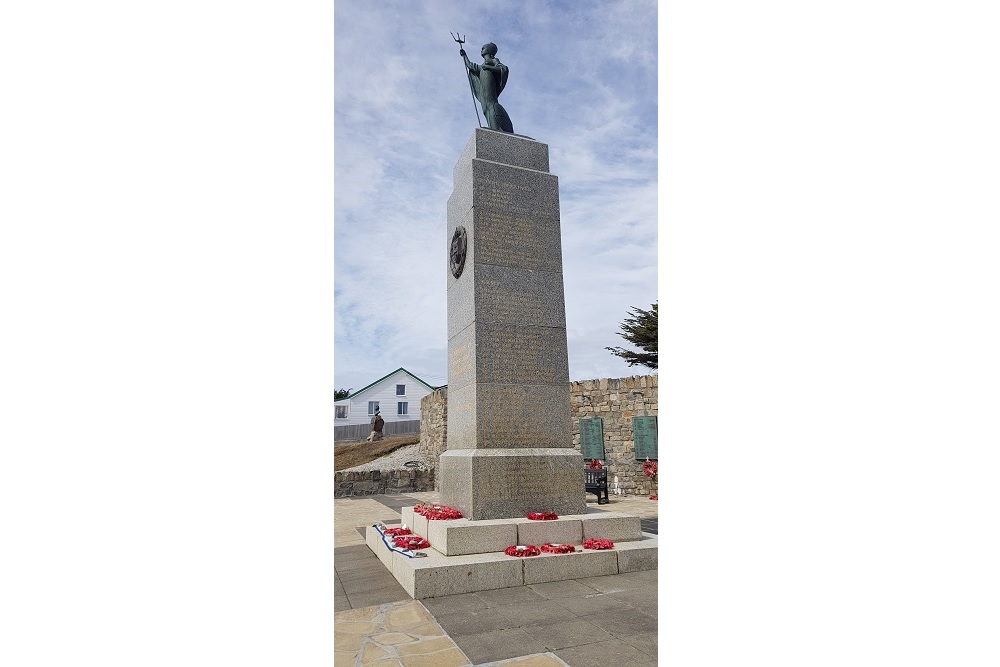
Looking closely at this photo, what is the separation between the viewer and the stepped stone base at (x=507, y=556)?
171 inches

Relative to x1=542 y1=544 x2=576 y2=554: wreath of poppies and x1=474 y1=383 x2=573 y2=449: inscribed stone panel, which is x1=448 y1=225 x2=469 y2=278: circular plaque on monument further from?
x1=542 y1=544 x2=576 y2=554: wreath of poppies

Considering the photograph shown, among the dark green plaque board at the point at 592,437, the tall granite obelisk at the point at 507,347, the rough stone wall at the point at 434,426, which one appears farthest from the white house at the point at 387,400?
the tall granite obelisk at the point at 507,347

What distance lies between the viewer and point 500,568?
14.7 feet

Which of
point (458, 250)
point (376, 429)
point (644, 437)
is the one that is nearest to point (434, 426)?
point (644, 437)

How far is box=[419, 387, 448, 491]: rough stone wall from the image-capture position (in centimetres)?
1752

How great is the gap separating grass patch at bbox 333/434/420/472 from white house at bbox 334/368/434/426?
29.6 feet

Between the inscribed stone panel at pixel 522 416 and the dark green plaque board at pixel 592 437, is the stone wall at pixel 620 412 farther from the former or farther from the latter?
the inscribed stone panel at pixel 522 416

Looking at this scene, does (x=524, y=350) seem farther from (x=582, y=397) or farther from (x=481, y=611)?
(x=582, y=397)

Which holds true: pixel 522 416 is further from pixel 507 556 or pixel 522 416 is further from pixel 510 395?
pixel 507 556

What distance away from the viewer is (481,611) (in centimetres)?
387

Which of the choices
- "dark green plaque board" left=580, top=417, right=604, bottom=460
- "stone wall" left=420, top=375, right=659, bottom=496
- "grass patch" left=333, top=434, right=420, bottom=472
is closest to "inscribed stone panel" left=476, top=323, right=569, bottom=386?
"stone wall" left=420, top=375, right=659, bottom=496

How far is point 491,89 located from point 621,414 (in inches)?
335

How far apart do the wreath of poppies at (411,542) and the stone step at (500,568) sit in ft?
0.38

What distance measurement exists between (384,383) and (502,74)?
100ft
